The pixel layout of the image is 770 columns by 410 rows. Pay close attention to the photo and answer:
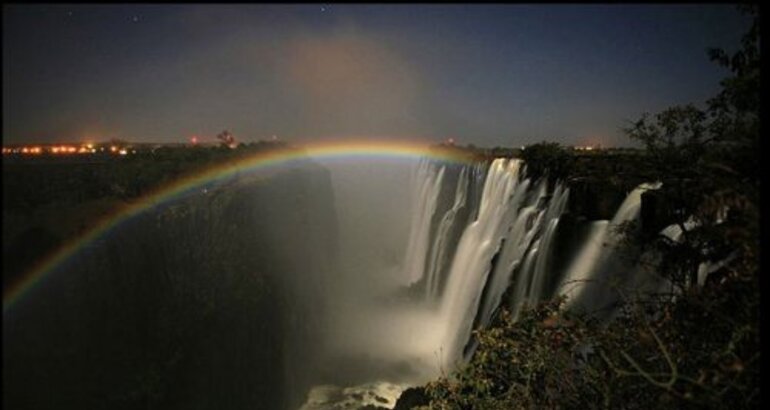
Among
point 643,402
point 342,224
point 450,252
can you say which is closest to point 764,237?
point 643,402

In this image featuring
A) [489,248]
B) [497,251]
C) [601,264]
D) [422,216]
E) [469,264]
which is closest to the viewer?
[601,264]

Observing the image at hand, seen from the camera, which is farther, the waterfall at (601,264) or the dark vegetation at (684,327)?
the waterfall at (601,264)

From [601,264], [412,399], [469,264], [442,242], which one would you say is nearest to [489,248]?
[469,264]

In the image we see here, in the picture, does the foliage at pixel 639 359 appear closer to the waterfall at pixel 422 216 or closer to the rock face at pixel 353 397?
the rock face at pixel 353 397

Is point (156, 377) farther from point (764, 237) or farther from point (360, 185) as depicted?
point (360, 185)

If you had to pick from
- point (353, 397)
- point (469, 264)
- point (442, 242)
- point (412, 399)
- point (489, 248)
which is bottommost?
point (353, 397)

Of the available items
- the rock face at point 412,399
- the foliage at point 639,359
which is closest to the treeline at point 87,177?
the rock face at point 412,399

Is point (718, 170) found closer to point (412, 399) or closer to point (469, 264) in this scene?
point (412, 399)

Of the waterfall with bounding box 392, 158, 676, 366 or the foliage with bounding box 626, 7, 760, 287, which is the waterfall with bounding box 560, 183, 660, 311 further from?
the foliage with bounding box 626, 7, 760, 287
